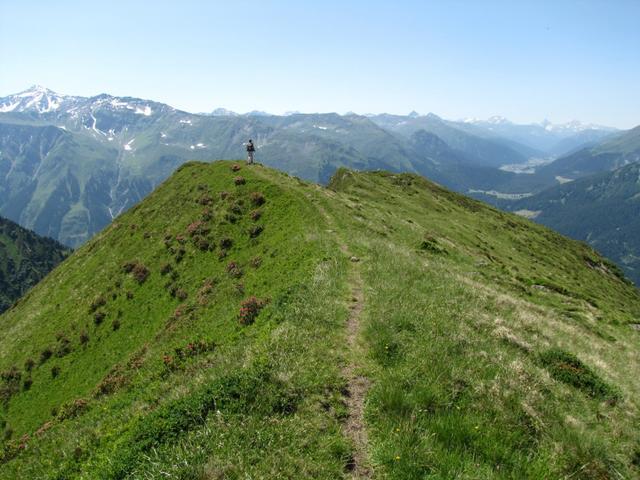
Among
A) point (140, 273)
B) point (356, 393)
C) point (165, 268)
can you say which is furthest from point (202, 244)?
point (356, 393)

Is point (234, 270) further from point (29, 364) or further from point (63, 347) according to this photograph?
point (29, 364)

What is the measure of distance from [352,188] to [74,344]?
59066 millimetres

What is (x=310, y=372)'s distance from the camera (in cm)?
1380

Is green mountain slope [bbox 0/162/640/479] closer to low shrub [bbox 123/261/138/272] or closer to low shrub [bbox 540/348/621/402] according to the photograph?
low shrub [bbox 540/348/621/402]

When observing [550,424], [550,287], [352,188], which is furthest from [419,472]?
[352,188]

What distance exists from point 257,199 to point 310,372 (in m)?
33.3

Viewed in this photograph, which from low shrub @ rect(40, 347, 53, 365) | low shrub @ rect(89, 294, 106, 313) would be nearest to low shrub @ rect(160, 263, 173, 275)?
low shrub @ rect(89, 294, 106, 313)

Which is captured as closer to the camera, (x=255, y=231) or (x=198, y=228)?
(x=255, y=231)

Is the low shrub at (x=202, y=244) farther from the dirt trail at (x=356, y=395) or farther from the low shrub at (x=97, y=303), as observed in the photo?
the dirt trail at (x=356, y=395)

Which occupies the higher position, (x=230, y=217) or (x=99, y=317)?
(x=230, y=217)

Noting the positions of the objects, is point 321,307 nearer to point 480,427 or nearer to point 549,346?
point 480,427

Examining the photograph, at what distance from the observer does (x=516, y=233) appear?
10181 cm

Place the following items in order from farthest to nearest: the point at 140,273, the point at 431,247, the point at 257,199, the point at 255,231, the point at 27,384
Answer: the point at 431,247
the point at 257,199
the point at 140,273
the point at 255,231
the point at 27,384

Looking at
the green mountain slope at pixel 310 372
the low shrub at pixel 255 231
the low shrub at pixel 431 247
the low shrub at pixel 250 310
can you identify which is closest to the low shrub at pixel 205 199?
the green mountain slope at pixel 310 372
